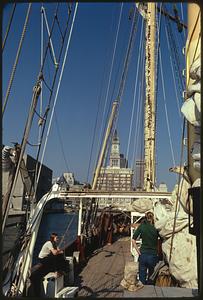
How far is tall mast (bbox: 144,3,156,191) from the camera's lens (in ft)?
46.8

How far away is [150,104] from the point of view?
1514 centimetres

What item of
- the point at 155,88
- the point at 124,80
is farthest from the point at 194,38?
the point at 155,88

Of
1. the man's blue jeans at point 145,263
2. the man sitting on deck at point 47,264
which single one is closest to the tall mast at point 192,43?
the man's blue jeans at point 145,263

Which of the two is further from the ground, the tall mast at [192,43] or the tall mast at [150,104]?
the tall mast at [150,104]

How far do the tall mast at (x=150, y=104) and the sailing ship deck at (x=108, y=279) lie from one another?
372cm

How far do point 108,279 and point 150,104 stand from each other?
9.44 meters

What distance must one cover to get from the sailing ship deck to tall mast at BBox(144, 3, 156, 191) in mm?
3723

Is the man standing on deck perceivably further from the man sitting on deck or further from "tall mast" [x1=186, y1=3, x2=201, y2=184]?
"tall mast" [x1=186, y1=3, x2=201, y2=184]

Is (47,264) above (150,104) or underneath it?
underneath

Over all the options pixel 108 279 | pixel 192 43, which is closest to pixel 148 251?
pixel 108 279

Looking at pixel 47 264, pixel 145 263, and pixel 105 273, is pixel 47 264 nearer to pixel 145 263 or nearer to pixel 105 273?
pixel 145 263

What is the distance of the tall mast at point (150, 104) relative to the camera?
14.3 metres

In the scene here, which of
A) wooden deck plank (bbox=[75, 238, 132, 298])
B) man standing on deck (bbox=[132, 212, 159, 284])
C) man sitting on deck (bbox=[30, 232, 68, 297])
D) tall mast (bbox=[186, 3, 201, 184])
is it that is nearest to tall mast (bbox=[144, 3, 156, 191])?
wooden deck plank (bbox=[75, 238, 132, 298])

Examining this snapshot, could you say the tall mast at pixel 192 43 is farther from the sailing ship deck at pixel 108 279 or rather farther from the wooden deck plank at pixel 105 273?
the wooden deck plank at pixel 105 273
